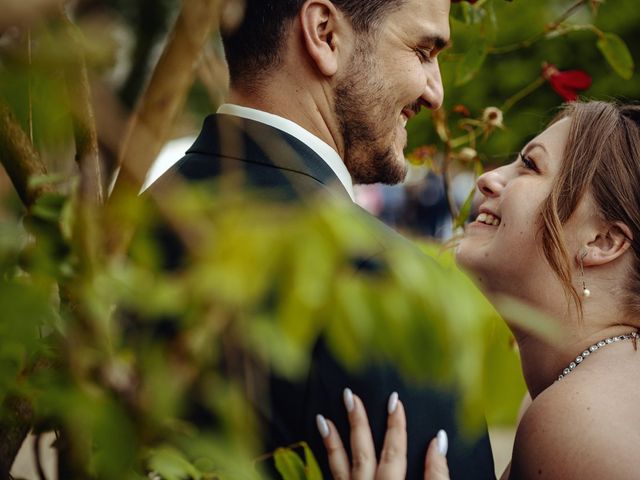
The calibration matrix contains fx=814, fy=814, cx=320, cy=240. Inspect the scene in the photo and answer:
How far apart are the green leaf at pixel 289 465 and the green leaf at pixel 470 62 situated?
1.62 m

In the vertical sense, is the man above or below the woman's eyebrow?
above

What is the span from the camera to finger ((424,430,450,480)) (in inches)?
69.6

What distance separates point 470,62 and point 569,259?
731 millimetres

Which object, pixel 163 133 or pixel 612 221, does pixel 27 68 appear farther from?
pixel 612 221

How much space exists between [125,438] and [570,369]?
1931 mm

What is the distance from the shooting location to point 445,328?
875 millimetres

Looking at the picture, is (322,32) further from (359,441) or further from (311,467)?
(311,467)

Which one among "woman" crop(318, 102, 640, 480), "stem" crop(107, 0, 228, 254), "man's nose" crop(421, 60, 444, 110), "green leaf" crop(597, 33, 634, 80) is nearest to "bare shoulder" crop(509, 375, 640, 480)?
"woman" crop(318, 102, 640, 480)

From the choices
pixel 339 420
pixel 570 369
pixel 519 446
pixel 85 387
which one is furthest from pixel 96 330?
pixel 570 369

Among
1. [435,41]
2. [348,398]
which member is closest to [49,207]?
[348,398]

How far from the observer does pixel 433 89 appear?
8.89ft

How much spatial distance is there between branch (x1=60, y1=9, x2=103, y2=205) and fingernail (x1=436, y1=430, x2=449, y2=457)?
90 centimetres

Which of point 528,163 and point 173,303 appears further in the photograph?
point 528,163

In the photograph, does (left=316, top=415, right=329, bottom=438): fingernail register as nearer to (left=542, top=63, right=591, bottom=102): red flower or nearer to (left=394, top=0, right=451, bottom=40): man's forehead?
(left=394, top=0, right=451, bottom=40): man's forehead
